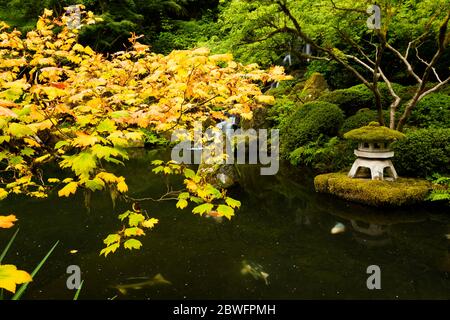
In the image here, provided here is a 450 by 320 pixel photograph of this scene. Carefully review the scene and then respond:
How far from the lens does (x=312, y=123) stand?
1239 cm

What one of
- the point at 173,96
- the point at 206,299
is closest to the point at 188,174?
the point at 173,96

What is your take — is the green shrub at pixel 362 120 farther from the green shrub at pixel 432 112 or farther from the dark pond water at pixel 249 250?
the dark pond water at pixel 249 250

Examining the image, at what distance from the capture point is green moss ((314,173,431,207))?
25.6 feet

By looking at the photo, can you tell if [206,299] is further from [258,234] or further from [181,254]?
[258,234]

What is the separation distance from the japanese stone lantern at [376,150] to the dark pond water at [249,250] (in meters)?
1.13

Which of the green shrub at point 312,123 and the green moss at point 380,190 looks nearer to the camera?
the green moss at point 380,190

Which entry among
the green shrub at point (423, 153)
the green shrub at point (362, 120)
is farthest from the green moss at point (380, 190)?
the green shrub at point (362, 120)

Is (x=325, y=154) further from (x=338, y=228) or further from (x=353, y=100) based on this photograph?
(x=338, y=228)

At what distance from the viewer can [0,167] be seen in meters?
12.7

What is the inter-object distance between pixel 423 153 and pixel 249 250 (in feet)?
17.4

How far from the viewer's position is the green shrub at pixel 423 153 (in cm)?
844

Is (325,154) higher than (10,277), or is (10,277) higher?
(10,277)

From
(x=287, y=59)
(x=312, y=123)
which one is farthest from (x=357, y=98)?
(x=287, y=59)

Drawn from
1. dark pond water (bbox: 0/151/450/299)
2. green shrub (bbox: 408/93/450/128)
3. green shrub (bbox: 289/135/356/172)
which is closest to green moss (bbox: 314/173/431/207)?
dark pond water (bbox: 0/151/450/299)
